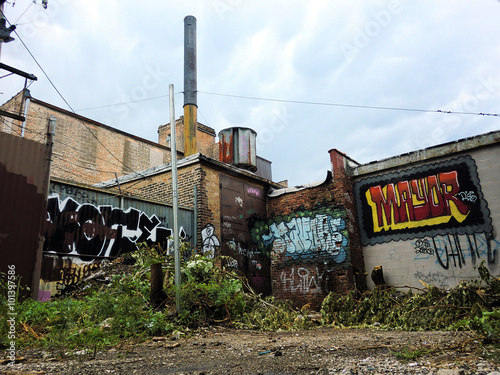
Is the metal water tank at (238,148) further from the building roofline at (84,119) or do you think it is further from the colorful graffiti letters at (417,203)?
the building roofline at (84,119)

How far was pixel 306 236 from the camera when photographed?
419 inches

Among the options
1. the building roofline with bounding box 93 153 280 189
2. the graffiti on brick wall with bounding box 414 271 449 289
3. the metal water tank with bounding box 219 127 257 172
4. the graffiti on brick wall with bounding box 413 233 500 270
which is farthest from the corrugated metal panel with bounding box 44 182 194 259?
the graffiti on brick wall with bounding box 413 233 500 270

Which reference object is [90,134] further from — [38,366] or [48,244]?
[38,366]

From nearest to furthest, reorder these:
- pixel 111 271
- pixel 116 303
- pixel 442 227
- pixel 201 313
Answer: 1. pixel 116 303
2. pixel 201 313
3. pixel 111 271
4. pixel 442 227

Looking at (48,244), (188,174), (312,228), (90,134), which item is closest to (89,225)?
(48,244)

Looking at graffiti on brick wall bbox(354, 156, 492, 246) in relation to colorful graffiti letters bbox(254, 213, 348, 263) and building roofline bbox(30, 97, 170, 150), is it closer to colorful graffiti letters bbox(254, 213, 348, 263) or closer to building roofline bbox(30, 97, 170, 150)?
colorful graffiti letters bbox(254, 213, 348, 263)

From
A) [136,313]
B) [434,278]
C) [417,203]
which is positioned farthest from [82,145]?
[434,278]

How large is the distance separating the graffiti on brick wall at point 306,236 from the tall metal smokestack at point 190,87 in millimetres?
5590

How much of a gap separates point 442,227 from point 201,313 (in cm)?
643

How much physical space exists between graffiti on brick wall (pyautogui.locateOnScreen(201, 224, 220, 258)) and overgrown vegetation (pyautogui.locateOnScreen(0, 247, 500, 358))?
77.0 inches

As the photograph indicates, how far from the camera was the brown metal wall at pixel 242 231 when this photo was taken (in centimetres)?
1058

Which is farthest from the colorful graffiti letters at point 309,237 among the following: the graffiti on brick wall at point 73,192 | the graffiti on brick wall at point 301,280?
the graffiti on brick wall at point 73,192

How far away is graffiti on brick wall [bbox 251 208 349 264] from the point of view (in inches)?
390

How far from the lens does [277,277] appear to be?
11000 millimetres
